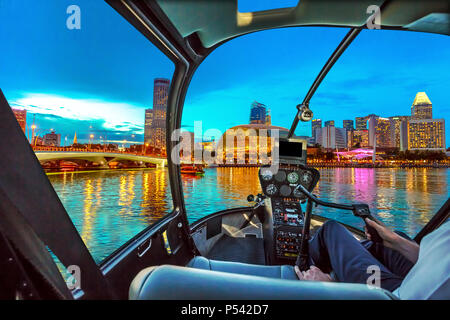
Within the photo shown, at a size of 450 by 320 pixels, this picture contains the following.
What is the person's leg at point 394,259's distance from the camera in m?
1.36

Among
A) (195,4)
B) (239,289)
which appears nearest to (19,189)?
(239,289)

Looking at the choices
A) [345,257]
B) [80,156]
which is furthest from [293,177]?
[80,156]

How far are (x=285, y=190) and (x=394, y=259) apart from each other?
1.49 metres

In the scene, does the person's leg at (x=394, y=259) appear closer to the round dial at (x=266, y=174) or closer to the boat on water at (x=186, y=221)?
the boat on water at (x=186, y=221)

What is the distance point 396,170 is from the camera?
144ft

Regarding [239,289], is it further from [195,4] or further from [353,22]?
[353,22]

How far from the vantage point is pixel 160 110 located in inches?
77.6

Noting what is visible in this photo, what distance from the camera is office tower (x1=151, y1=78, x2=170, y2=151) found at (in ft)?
6.30

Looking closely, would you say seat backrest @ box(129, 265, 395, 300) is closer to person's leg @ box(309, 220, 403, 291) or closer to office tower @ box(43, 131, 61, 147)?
person's leg @ box(309, 220, 403, 291)

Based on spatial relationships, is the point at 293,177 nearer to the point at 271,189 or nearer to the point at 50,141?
the point at 271,189
